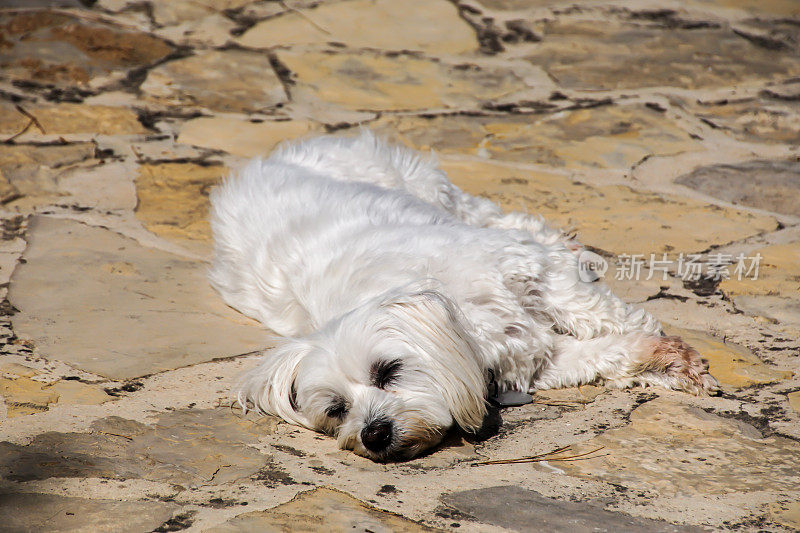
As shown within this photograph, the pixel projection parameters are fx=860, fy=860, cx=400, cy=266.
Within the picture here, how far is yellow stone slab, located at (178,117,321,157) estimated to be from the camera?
16.6 feet

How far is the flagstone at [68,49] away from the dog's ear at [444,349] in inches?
158

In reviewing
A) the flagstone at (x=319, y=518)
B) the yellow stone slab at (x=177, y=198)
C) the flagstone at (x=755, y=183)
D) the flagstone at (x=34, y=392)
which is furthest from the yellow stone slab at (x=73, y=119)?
the flagstone at (x=319, y=518)

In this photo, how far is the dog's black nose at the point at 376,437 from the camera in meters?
2.47

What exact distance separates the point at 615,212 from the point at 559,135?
3.44 ft

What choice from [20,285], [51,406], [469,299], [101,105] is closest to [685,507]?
[469,299]

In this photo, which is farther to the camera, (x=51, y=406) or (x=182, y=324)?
(x=182, y=324)

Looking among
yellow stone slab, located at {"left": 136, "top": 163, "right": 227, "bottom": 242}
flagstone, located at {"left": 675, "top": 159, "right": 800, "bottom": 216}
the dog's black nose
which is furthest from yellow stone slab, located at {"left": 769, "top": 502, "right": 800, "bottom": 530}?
yellow stone slab, located at {"left": 136, "top": 163, "right": 227, "bottom": 242}

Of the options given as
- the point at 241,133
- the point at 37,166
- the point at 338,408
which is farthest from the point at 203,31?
the point at 338,408

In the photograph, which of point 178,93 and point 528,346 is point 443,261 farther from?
point 178,93

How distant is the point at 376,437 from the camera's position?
8.10ft

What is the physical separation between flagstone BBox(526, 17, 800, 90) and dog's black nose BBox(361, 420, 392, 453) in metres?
3.98

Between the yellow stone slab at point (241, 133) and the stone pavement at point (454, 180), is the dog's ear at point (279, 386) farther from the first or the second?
the yellow stone slab at point (241, 133)

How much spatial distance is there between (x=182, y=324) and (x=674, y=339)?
6.05 feet

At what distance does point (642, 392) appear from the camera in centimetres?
291
